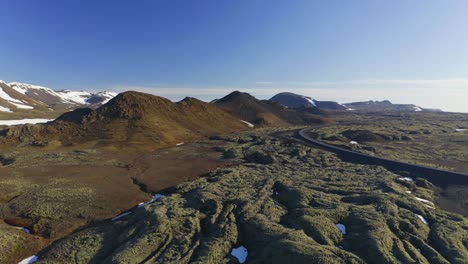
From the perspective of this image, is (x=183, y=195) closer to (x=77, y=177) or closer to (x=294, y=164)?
(x=77, y=177)

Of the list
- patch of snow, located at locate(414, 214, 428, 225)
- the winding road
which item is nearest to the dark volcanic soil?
the winding road

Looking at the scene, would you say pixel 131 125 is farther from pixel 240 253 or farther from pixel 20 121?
pixel 20 121

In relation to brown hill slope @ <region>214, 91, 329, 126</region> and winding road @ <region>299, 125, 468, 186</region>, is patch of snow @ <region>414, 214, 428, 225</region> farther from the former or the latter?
brown hill slope @ <region>214, 91, 329, 126</region>

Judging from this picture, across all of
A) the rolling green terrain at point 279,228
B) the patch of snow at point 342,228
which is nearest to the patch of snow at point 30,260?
the rolling green terrain at point 279,228

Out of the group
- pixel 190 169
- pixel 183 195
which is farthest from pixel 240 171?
pixel 183 195

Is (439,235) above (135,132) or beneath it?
beneath

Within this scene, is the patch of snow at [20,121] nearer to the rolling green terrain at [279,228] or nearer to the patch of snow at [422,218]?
the rolling green terrain at [279,228]

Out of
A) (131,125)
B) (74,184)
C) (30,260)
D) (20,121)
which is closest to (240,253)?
(30,260)
